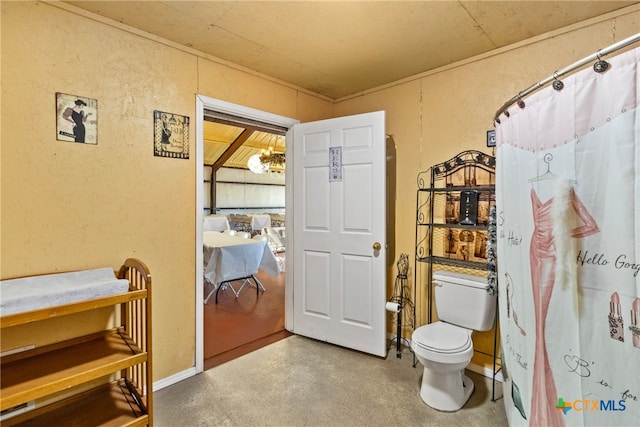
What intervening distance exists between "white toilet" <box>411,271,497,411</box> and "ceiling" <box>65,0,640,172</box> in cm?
164

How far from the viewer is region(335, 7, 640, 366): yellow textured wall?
192 cm

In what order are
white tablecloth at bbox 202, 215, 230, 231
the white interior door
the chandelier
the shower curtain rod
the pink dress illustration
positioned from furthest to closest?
1. white tablecloth at bbox 202, 215, 230, 231
2. the chandelier
3. the white interior door
4. the pink dress illustration
5. the shower curtain rod

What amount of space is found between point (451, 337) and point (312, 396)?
3.23 feet

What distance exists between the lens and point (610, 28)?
1813 millimetres

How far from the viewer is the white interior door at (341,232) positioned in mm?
2525

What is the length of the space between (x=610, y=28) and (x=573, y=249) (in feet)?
5.40

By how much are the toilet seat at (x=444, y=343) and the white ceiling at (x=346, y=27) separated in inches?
77.2

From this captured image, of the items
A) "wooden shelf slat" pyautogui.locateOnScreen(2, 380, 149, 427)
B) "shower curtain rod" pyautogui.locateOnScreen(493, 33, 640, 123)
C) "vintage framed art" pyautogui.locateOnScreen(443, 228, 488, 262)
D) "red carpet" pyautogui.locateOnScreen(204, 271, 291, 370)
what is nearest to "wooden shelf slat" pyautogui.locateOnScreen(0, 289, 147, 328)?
"wooden shelf slat" pyautogui.locateOnScreen(2, 380, 149, 427)

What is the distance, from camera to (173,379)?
2184 mm

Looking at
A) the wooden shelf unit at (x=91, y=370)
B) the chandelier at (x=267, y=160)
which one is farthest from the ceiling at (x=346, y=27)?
the chandelier at (x=267, y=160)

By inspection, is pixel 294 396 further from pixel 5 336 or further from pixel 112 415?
pixel 5 336

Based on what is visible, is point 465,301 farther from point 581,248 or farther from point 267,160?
point 267,160

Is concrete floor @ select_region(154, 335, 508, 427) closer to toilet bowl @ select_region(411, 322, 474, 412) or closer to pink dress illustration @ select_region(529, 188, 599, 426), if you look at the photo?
toilet bowl @ select_region(411, 322, 474, 412)

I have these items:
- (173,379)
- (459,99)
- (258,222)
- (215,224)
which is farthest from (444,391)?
(258,222)
